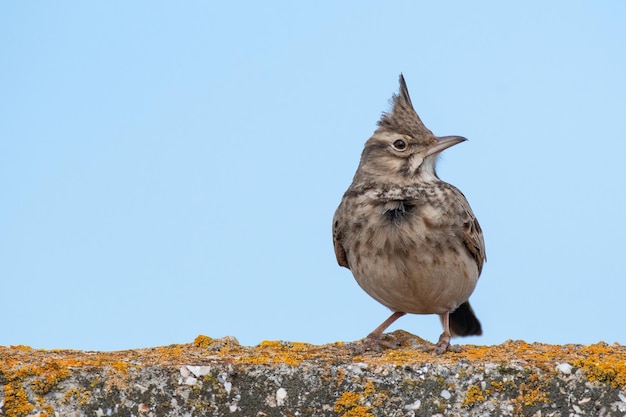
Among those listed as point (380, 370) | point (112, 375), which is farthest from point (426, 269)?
point (112, 375)

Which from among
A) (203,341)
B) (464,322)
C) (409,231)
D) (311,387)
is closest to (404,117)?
(409,231)

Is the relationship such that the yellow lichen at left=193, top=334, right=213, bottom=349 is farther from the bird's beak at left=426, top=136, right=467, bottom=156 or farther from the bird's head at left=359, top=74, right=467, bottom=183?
the bird's beak at left=426, top=136, right=467, bottom=156

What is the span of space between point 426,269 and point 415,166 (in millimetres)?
921

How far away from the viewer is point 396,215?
5742 millimetres

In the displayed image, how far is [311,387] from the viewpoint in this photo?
317 centimetres

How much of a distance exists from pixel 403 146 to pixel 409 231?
A: 0.96 m

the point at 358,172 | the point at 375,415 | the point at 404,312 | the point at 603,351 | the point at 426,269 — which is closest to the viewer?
the point at 375,415

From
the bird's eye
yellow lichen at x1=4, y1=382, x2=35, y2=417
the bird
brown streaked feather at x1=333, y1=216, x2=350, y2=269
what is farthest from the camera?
the bird's eye

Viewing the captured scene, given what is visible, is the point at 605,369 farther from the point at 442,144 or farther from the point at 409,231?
the point at 442,144

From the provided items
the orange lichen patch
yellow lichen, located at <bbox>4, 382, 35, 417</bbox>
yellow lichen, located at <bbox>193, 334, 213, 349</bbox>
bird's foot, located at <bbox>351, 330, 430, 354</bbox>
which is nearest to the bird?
bird's foot, located at <bbox>351, 330, 430, 354</bbox>

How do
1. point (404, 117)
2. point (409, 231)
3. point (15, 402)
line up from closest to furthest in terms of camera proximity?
point (15, 402) < point (409, 231) < point (404, 117)

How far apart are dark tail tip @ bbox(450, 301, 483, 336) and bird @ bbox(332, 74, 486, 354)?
0.10 ft

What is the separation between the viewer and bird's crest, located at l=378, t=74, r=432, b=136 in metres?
6.48

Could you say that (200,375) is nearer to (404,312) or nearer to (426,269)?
(426,269)
